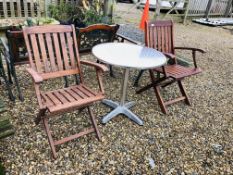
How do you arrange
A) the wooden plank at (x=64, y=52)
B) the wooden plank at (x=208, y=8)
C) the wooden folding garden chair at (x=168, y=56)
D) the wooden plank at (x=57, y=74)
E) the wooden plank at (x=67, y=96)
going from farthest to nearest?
the wooden plank at (x=208, y=8), the wooden folding garden chair at (x=168, y=56), the wooden plank at (x=64, y=52), the wooden plank at (x=57, y=74), the wooden plank at (x=67, y=96)

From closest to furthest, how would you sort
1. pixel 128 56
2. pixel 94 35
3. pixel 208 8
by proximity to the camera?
pixel 128 56 → pixel 94 35 → pixel 208 8

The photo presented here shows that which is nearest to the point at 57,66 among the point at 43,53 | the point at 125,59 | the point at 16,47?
the point at 43,53

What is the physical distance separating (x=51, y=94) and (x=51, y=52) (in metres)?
0.51

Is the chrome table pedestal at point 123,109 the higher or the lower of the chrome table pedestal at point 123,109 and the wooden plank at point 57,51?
the lower

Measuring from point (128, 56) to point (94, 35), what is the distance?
0.96 metres

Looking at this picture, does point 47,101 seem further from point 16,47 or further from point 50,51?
point 16,47

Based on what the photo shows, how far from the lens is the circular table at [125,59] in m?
2.79

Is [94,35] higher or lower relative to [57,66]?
higher

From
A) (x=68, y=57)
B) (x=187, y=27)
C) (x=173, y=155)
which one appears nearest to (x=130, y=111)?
(x=173, y=155)

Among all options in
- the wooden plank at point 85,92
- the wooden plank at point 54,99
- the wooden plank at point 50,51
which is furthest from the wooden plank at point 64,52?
the wooden plank at point 54,99

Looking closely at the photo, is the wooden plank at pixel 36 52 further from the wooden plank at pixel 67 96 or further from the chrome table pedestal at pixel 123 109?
the chrome table pedestal at pixel 123 109

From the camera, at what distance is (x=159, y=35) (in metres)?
3.78

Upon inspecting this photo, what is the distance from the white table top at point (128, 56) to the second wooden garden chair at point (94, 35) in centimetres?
44

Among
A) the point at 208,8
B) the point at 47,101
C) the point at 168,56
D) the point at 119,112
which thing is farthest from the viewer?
the point at 208,8
